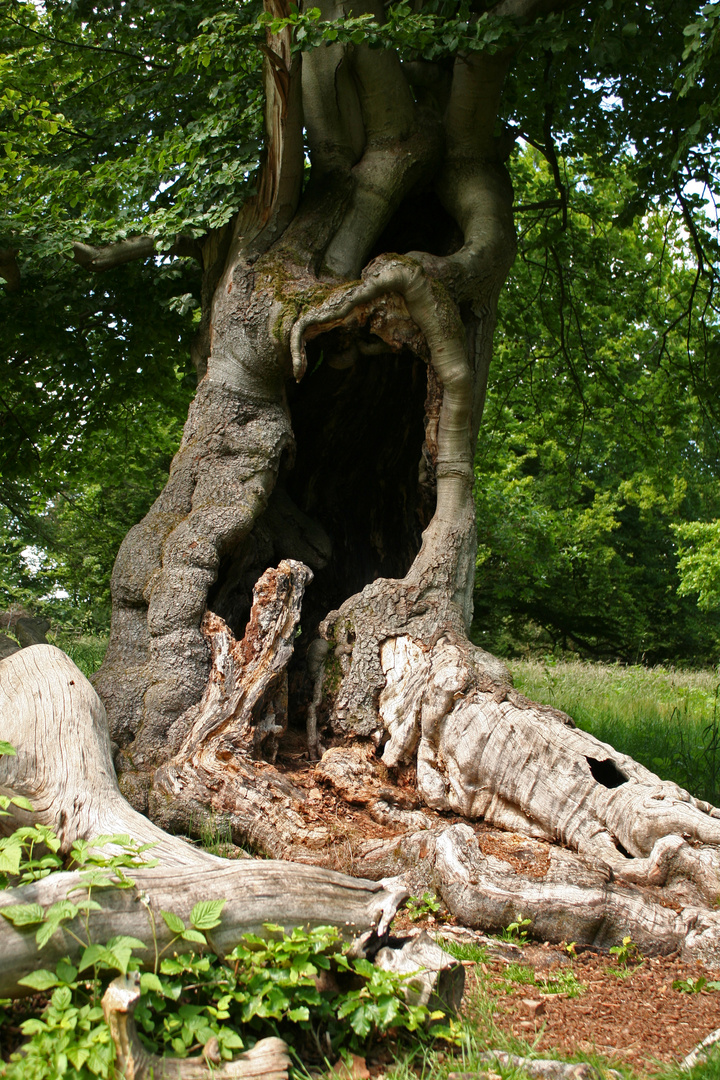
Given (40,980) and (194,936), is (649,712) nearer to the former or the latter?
(194,936)

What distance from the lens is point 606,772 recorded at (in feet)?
14.1

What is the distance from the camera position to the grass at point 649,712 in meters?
6.23

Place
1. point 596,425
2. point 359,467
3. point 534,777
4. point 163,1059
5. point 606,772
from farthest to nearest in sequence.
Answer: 1. point 596,425
2. point 359,467
3. point 606,772
4. point 534,777
5. point 163,1059

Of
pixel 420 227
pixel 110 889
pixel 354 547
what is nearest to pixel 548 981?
pixel 110 889

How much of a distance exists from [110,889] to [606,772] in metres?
2.77

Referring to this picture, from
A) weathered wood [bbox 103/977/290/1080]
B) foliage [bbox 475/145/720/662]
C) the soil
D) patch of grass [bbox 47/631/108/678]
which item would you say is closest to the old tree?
the soil

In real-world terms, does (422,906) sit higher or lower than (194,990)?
lower

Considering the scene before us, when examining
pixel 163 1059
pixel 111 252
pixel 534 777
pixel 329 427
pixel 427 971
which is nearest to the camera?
pixel 163 1059

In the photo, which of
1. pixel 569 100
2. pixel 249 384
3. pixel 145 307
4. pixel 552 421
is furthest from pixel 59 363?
pixel 552 421

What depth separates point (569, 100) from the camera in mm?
8094

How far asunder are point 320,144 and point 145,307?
8.54 feet

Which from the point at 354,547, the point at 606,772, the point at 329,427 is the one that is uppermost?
the point at 329,427

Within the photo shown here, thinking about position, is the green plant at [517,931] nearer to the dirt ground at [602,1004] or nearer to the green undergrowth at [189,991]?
the dirt ground at [602,1004]

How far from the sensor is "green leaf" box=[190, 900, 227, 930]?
8.13 feet
